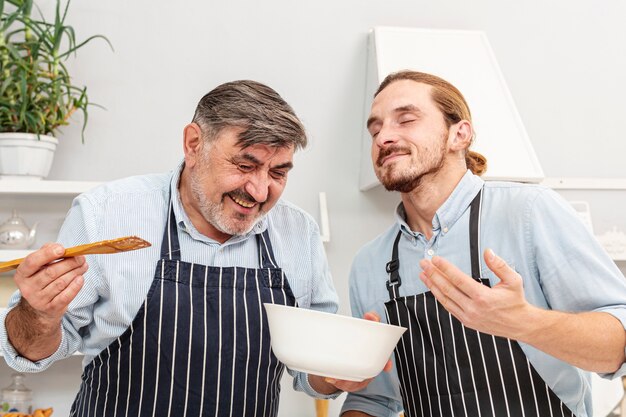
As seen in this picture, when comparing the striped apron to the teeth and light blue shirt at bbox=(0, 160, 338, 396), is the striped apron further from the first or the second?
the teeth

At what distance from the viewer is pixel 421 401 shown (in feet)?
5.27

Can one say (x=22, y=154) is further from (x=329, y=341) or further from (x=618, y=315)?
(x=618, y=315)

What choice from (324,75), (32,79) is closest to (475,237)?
(324,75)

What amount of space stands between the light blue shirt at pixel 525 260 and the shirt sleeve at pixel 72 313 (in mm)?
635

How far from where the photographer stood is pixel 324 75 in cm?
268

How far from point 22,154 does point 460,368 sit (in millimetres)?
1511

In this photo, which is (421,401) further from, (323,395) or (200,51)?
(200,51)

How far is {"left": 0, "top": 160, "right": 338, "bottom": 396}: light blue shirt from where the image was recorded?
1.55 meters

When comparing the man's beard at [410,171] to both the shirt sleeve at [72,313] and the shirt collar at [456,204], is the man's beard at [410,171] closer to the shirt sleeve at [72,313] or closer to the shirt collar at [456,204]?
the shirt collar at [456,204]

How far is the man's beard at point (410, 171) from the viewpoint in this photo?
1639 millimetres

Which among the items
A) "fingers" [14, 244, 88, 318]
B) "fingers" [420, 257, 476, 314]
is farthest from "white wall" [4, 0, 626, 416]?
"fingers" [420, 257, 476, 314]

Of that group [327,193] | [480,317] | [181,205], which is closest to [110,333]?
[181,205]

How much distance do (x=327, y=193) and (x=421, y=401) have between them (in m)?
1.15

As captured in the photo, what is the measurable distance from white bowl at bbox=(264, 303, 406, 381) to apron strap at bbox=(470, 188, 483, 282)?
13.0 inches
